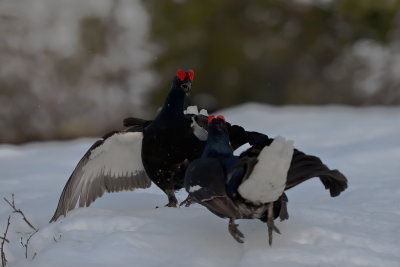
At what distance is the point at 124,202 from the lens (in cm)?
348

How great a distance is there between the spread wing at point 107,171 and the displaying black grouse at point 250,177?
0.83m

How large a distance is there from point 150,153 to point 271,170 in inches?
41.7

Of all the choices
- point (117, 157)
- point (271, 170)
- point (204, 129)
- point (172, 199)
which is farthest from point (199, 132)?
point (271, 170)

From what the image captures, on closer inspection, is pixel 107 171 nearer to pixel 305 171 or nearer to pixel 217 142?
pixel 217 142

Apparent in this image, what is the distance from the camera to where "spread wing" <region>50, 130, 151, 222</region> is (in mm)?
3332

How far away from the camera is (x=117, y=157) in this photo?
11.4 feet

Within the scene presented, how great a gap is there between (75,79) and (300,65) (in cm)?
394

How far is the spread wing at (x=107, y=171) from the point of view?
3.33m

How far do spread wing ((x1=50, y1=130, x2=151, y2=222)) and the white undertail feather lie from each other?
1173 millimetres

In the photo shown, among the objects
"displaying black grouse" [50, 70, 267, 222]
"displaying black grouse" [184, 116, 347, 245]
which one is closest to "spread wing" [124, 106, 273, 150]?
"displaying black grouse" [50, 70, 267, 222]

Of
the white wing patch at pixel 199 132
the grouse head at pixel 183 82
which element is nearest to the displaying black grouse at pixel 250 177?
the white wing patch at pixel 199 132

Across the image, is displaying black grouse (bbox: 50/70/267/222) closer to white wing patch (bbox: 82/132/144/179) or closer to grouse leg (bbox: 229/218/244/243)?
white wing patch (bbox: 82/132/144/179)

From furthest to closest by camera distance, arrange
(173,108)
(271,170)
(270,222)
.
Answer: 1. (173,108)
2. (270,222)
3. (271,170)

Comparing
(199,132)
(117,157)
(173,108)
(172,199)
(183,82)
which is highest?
(183,82)
